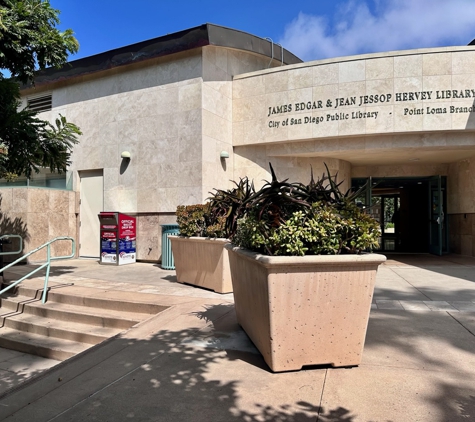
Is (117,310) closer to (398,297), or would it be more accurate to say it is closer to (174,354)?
(174,354)

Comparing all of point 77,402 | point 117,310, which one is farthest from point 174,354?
point 117,310

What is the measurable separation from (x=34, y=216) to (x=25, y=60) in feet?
17.4

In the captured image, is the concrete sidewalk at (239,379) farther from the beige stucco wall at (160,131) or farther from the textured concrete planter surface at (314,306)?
the beige stucco wall at (160,131)

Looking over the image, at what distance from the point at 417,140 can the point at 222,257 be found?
266 inches

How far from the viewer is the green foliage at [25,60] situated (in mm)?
7012

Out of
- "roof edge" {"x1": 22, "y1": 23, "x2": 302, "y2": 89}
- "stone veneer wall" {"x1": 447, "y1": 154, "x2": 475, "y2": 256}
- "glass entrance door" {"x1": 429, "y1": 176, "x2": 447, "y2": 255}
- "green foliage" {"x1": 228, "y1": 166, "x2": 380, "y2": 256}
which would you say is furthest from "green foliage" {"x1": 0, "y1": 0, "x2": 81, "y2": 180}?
"glass entrance door" {"x1": 429, "y1": 176, "x2": 447, "y2": 255}

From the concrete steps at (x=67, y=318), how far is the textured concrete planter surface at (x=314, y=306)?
2.86m

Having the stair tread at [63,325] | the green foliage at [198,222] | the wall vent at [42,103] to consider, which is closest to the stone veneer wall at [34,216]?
the wall vent at [42,103]

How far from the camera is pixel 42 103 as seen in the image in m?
13.7

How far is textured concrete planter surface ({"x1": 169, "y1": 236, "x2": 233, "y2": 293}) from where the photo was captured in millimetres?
6449

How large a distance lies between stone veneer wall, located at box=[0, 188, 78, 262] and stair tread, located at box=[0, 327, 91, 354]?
19.2ft

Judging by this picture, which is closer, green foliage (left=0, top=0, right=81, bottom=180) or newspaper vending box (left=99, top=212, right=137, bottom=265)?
green foliage (left=0, top=0, right=81, bottom=180)

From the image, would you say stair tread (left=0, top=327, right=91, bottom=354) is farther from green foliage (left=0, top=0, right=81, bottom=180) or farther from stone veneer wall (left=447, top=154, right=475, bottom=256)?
stone veneer wall (left=447, top=154, right=475, bottom=256)

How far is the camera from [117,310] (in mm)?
5930
